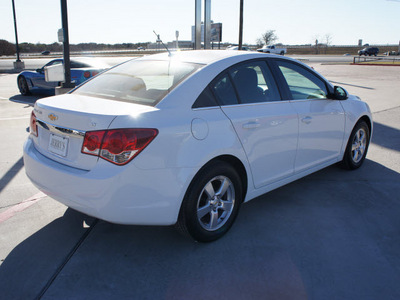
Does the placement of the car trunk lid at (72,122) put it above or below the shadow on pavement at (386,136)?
above

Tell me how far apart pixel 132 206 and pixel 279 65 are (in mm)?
2218

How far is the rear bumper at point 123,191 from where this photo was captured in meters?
2.61

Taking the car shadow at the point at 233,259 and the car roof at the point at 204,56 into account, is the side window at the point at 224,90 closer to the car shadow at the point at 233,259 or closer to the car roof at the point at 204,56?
the car roof at the point at 204,56

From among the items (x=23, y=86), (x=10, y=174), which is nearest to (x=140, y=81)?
(x=10, y=174)

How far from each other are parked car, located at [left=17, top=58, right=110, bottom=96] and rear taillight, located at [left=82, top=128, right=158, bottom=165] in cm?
900

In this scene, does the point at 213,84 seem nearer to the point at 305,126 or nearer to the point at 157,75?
the point at 157,75

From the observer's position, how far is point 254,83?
11.9ft

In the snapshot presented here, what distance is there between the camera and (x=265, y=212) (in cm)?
386

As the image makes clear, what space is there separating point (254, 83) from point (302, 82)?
0.91 m

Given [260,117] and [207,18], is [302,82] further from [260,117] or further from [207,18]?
[207,18]

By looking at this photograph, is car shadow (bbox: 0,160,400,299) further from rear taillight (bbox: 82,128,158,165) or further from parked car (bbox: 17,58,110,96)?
parked car (bbox: 17,58,110,96)

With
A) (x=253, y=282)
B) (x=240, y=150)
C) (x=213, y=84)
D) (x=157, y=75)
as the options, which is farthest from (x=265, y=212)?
(x=157, y=75)

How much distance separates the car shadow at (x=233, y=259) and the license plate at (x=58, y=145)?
0.83 m

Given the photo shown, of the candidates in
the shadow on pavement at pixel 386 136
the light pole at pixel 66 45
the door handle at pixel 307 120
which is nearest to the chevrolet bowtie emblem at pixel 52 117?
the door handle at pixel 307 120
